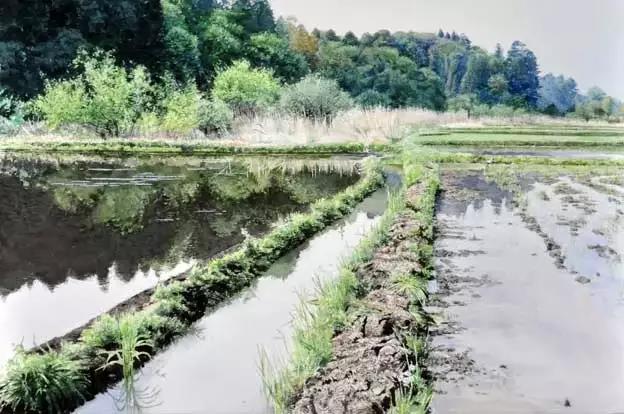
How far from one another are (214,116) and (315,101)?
212cm

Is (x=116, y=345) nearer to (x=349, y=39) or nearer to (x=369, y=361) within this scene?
(x=369, y=361)

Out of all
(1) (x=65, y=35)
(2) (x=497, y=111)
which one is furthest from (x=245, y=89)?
(2) (x=497, y=111)

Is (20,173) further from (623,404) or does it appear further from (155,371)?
(623,404)

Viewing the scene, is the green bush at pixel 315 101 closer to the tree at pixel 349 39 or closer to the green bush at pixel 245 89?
the green bush at pixel 245 89

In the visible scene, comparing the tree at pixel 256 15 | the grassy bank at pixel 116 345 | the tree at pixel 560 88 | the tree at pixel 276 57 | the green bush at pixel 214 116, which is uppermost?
the tree at pixel 256 15

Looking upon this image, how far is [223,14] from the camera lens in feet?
57.3

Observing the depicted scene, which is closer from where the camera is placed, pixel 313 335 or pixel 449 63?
pixel 313 335

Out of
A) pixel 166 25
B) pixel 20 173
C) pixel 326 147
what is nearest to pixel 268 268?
pixel 20 173

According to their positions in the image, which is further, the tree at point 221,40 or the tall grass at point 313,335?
the tree at point 221,40

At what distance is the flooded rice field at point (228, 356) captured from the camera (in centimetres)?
258

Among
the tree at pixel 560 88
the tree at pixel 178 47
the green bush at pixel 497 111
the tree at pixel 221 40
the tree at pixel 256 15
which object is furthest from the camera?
the tree at pixel 221 40

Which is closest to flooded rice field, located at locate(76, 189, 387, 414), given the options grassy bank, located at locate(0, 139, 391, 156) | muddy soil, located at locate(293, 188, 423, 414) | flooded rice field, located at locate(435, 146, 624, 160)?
muddy soil, located at locate(293, 188, 423, 414)

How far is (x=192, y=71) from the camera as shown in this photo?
16984 millimetres

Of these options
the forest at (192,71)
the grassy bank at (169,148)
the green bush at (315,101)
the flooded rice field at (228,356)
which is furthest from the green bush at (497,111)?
the flooded rice field at (228,356)
